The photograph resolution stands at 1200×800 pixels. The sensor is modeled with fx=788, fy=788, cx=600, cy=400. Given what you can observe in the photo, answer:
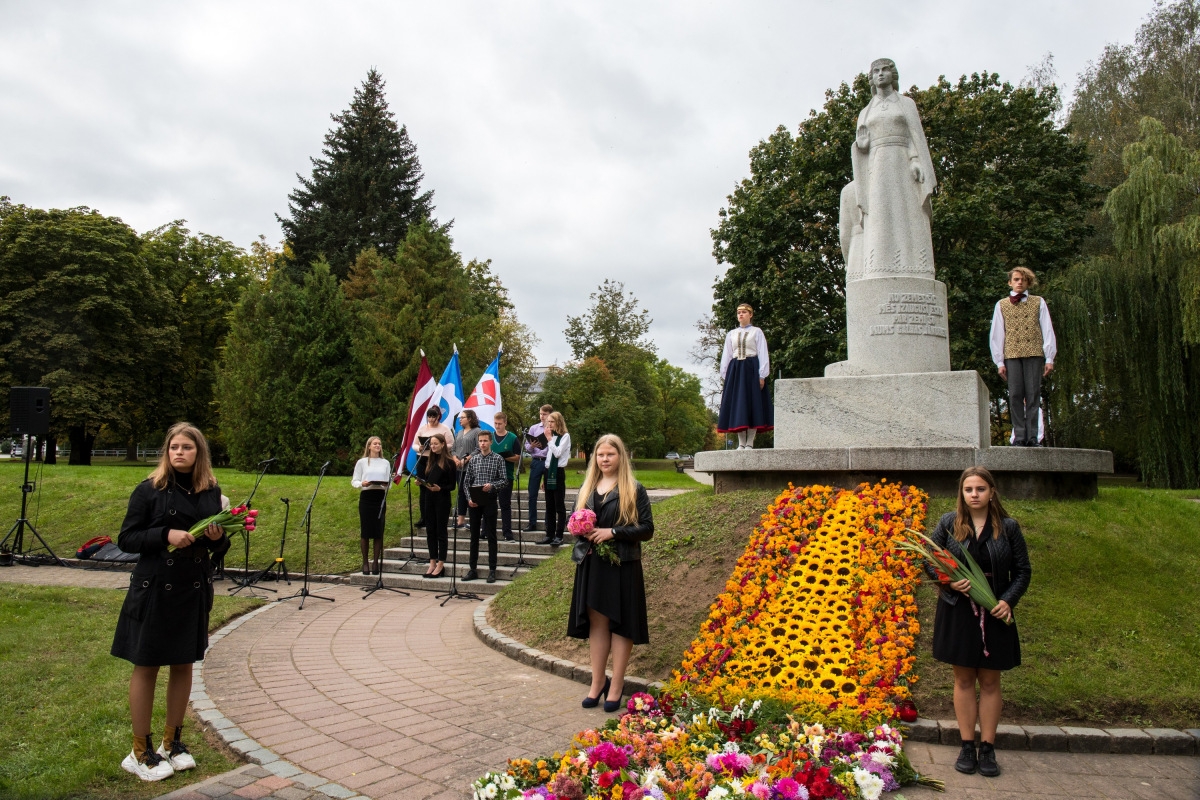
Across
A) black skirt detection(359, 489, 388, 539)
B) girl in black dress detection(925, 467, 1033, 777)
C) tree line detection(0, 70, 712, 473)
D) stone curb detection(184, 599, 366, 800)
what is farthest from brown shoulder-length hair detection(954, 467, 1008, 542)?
tree line detection(0, 70, 712, 473)

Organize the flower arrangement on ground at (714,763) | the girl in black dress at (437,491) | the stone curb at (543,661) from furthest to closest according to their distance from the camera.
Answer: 1. the girl in black dress at (437,491)
2. the stone curb at (543,661)
3. the flower arrangement on ground at (714,763)

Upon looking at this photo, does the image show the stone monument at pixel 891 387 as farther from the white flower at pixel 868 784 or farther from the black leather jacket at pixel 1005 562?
the white flower at pixel 868 784

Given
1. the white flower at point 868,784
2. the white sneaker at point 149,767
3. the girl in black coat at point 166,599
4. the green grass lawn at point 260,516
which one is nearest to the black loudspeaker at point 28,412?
the green grass lawn at point 260,516

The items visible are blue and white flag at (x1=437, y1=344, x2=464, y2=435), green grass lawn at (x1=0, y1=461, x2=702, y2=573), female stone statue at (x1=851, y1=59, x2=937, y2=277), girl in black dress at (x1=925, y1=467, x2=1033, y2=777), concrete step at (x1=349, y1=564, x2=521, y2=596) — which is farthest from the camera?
blue and white flag at (x1=437, y1=344, x2=464, y2=435)

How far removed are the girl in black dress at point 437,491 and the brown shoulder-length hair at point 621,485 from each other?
5.65 metres

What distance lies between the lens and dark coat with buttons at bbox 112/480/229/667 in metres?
4.30

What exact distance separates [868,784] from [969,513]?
5.63 ft

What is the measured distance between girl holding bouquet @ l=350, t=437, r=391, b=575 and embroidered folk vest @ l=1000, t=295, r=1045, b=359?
8.19 meters

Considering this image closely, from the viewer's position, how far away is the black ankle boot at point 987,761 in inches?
167

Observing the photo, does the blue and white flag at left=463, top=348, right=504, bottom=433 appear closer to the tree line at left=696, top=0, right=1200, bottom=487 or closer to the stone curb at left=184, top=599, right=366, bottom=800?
the stone curb at left=184, top=599, right=366, bottom=800

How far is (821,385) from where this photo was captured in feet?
28.2

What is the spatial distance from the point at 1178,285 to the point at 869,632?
17.5 meters

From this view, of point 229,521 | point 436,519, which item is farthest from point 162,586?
point 436,519

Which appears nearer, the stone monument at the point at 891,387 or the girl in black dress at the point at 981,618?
the girl in black dress at the point at 981,618
